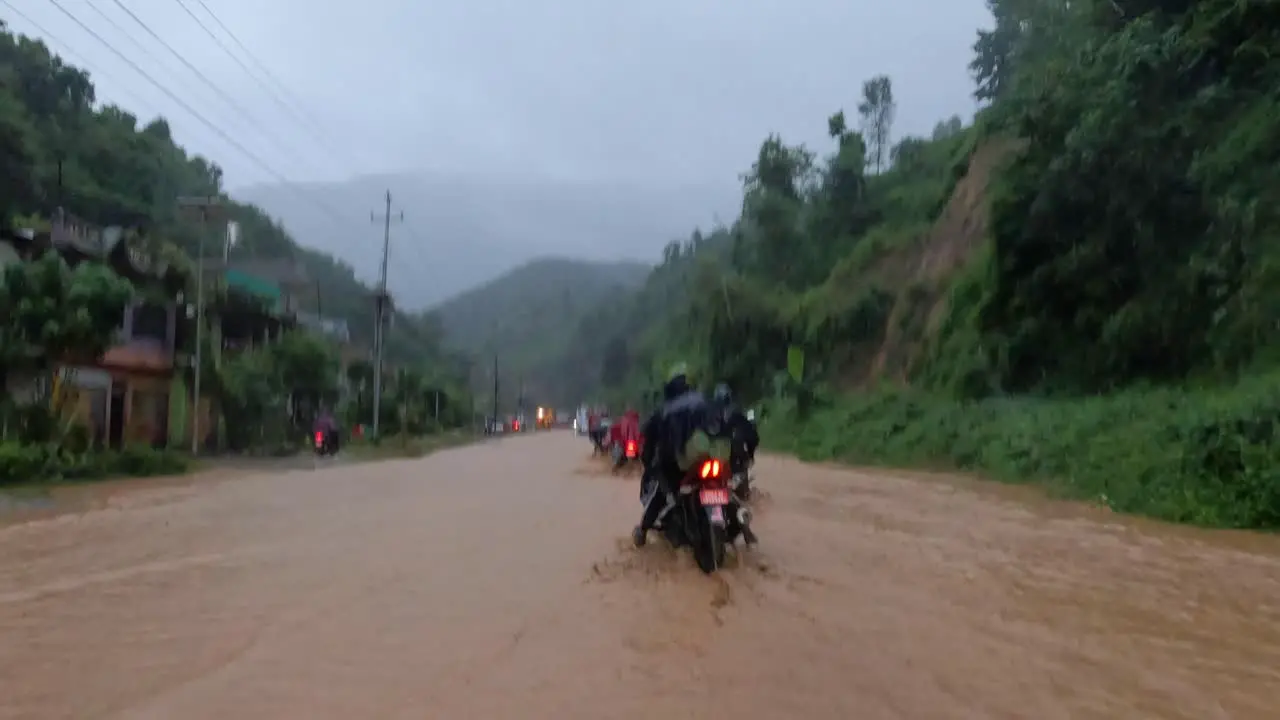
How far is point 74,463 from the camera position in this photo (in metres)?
19.3

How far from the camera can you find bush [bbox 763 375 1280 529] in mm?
12367

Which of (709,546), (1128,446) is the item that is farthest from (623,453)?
(709,546)

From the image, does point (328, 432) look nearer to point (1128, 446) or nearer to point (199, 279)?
point (199, 279)

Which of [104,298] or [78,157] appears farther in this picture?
[78,157]

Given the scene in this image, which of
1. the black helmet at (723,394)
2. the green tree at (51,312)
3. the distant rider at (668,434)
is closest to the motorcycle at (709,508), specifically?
the distant rider at (668,434)

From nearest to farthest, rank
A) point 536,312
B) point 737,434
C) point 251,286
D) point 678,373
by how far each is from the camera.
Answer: point 678,373 → point 737,434 → point 251,286 → point 536,312

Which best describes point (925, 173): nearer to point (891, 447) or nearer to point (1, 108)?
point (891, 447)

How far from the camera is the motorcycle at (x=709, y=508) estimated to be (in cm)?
852

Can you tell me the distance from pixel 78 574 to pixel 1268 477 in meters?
11.3

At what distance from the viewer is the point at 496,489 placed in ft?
64.4

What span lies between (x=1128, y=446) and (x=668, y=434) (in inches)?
357

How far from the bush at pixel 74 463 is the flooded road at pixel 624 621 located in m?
5.23

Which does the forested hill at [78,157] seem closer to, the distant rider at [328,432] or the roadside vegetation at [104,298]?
the roadside vegetation at [104,298]

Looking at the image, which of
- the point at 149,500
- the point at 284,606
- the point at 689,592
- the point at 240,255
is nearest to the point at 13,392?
the point at 149,500
